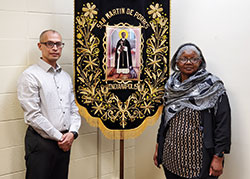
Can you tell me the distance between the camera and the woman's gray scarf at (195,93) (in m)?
2.01

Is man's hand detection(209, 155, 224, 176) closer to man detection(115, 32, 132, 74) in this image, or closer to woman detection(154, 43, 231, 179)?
woman detection(154, 43, 231, 179)

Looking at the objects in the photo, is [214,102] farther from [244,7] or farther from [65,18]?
[65,18]

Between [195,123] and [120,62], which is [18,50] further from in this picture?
[195,123]

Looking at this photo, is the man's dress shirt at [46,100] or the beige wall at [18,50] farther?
the beige wall at [18,50]

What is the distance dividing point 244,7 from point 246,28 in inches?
6.4

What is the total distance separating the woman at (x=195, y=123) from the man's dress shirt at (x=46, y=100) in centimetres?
82

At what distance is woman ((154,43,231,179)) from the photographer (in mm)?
1987

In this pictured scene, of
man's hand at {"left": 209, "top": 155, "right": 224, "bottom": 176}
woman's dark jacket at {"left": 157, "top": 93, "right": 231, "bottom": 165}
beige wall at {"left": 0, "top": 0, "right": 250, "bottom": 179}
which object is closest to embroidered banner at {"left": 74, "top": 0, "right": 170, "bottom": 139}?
beige wall at {"left": 0, "top": 0, "right": 250, "bottom": 179}

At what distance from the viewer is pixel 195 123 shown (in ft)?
6.74

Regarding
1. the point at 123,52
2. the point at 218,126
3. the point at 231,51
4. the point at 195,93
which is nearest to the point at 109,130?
the point at 123,52

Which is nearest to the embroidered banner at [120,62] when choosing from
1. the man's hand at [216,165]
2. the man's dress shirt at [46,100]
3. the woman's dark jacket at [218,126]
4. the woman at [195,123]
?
the man's dress shirt at [46,100]

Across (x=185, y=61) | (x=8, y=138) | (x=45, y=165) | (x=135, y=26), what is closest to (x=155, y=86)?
(x=185, y=61)

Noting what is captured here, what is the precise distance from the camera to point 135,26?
2318 mm

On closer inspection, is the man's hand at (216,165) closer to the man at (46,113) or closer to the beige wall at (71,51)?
the beige wall at (71,51)
